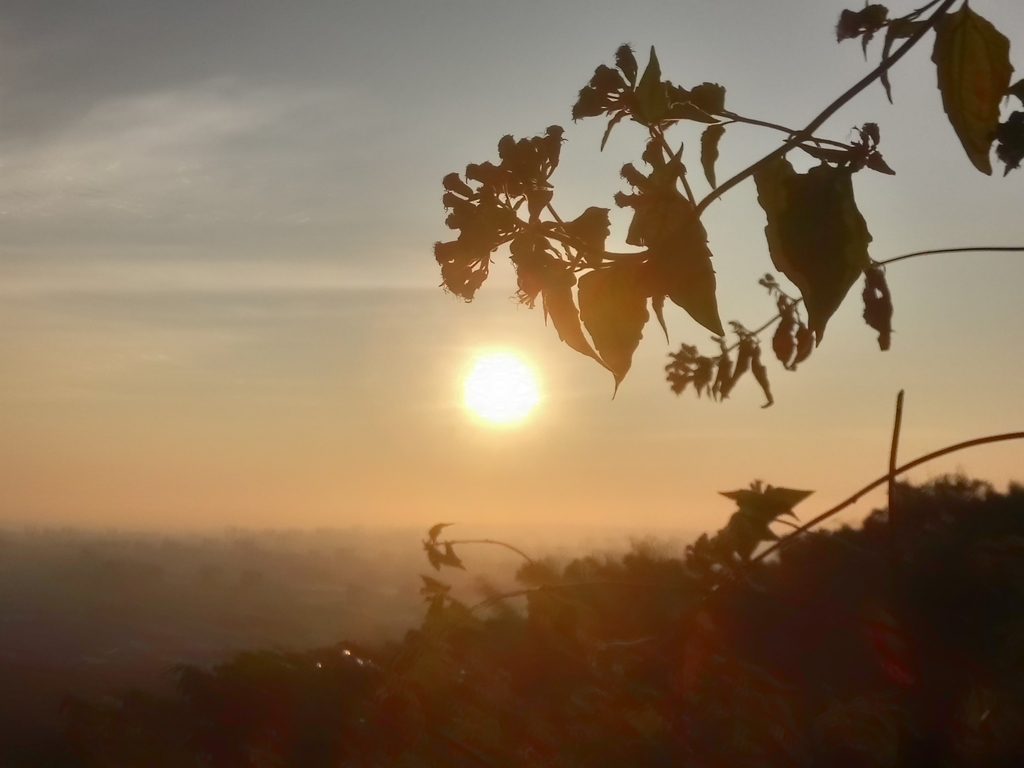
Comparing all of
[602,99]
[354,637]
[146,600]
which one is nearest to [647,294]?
[602,99]

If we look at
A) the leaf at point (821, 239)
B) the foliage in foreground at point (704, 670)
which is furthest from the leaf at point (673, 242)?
the foliage in foreground at point (704, 670)

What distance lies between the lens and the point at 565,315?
4.29 ft

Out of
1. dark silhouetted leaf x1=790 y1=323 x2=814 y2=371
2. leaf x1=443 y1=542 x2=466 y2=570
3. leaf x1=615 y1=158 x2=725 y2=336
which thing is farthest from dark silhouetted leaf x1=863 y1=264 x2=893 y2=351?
leaf x1=443 y1=542 x2=466 y2=570

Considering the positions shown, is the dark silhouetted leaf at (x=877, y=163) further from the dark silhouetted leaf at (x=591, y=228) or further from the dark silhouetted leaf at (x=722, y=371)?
the dark silhouetted leaf at (x=722, y=371)

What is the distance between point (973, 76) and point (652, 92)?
49 cm

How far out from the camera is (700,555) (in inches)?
72.7

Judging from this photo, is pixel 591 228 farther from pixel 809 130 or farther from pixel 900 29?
pixel 900 29

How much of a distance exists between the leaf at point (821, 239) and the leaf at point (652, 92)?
→ 0.23m

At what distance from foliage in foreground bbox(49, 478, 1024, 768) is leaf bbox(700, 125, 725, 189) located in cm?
64

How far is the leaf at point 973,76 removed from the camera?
4.31 feet

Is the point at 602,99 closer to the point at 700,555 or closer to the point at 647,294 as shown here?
the point at 647,294

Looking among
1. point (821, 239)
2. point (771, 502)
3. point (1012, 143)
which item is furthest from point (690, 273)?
point (771, 502)

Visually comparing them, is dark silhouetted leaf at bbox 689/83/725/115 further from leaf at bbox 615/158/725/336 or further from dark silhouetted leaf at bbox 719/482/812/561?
dark silhouetted leaf at bbox 719/482/812/561

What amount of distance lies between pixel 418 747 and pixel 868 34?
198cm
